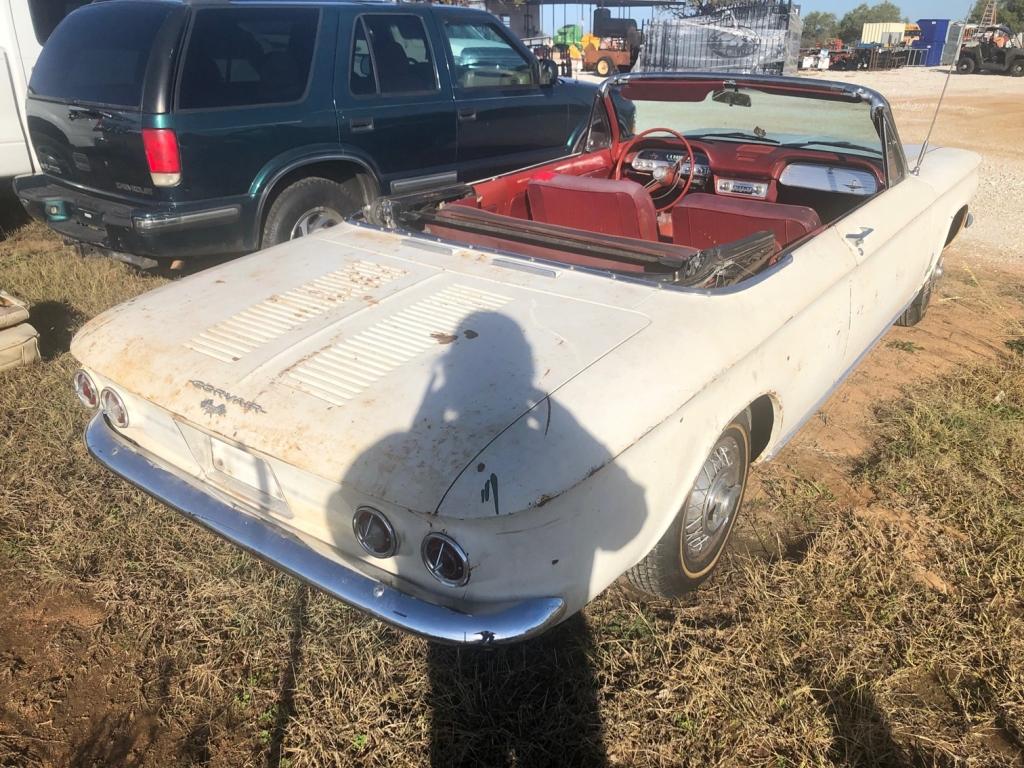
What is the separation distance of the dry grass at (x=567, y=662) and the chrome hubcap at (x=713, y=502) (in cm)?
18

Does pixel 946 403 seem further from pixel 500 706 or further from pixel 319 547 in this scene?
pixel 319 547

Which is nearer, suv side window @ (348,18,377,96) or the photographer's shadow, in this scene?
the photographer's shadow

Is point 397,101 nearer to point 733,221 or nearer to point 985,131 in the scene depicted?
point 733,221

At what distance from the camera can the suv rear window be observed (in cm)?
443

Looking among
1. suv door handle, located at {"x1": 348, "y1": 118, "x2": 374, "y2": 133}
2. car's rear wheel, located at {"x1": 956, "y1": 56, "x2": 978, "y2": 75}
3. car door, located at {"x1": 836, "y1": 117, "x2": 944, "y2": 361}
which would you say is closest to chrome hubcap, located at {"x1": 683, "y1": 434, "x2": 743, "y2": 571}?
car door, located at {"x1": 836, "y1": 117, "x2": 944, "y2": 361}

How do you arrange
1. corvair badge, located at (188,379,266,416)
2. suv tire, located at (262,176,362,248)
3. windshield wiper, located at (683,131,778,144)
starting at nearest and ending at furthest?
corvair badge, located at (188,379,266,416) → windshield wiper, located at (683,131,778,144) → suv tire, located at (262,176,362,248)

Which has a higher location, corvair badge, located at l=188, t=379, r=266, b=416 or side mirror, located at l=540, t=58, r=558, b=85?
side mirror, located at l=540, t=58, r=558, b=85

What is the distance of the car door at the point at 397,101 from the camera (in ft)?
17.0

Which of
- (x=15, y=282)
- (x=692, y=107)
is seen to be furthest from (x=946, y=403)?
(x=15, y=282)

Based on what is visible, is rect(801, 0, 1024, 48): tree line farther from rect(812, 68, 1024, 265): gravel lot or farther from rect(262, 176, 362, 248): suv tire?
rect(262, 176, 362, 248): suv tire

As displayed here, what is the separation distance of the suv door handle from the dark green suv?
0.03 metres

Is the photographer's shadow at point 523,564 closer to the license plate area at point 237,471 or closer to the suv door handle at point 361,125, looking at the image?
the license plate area at point 237,471

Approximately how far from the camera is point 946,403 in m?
3.91

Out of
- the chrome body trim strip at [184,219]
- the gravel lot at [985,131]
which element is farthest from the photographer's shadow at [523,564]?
the gravel lot at [985,131]
